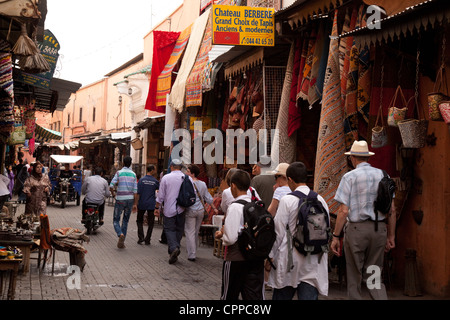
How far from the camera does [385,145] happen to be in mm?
7293

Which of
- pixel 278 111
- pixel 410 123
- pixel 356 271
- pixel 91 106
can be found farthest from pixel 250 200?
pixel 91 106

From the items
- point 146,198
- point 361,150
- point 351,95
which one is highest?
point 351,95

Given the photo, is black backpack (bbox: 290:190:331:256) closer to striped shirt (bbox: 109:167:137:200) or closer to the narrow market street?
the narrow market street

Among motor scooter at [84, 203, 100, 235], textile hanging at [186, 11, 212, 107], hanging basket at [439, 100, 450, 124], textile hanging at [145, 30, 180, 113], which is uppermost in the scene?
textile hanging at [145, 30, 180, 113]

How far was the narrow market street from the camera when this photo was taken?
7.31m

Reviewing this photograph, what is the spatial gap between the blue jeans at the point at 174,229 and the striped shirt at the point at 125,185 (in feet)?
7.24

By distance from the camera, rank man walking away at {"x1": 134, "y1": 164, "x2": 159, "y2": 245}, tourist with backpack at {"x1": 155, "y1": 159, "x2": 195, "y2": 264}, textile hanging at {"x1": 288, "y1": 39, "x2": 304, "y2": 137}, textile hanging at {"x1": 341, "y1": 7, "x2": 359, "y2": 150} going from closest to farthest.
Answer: textile hanging at {"x1": 341, "y1": 7, "x2": 359, "y2": 150}
textile hanging at {"x1": 288, "y1": 39, "x2": 304, "y2": 137}
tourist with backpack at {"x1": 155, "y1": 159, "x2": 195, "y2": 264}
man walking away at {"x1": 134, "y1": 164, "x2": 159, "y2": 245}

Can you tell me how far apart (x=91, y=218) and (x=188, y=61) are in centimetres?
499

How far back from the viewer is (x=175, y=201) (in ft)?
34.8

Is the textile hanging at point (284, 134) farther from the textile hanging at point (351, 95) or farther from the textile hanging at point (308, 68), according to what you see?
the textile hanging at point (351, 95)

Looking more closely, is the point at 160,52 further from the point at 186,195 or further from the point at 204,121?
the point at 186,195

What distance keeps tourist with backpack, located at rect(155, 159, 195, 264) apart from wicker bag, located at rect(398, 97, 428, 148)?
4724 millimetres

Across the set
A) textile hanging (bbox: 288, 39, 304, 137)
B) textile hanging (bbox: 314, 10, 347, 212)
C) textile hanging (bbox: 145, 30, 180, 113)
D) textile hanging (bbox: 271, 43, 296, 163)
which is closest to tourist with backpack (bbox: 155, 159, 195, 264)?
textile hanging (bbox: 271, 43, 296, 163)

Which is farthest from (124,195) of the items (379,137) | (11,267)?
(379,137)
